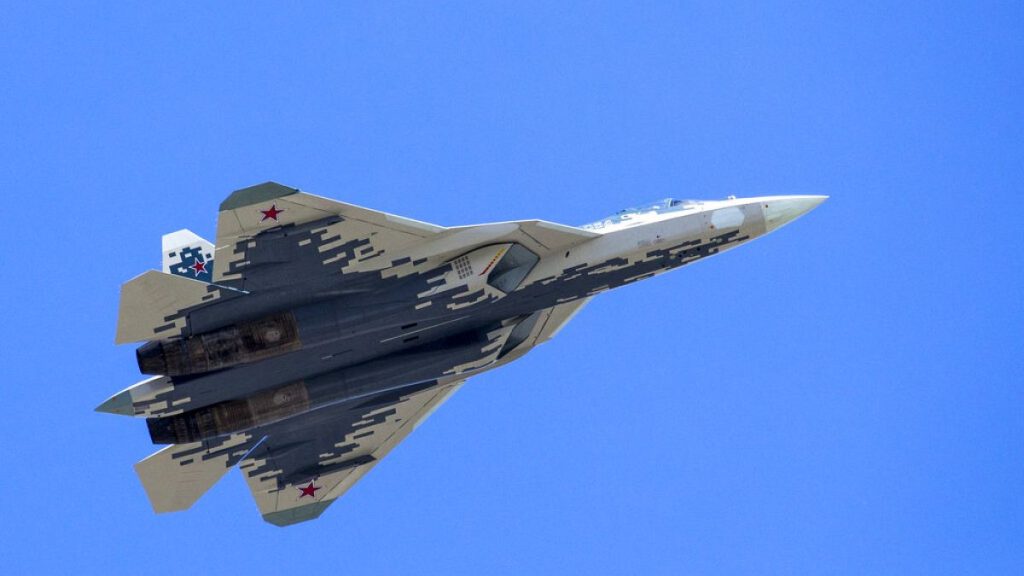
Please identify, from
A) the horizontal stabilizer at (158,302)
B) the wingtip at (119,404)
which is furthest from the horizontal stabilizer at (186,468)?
the horizontal stabilizer at (158,302)

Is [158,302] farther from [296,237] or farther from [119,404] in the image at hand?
[296,237]

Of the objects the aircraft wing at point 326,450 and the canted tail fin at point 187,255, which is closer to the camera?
the canted tail fin at point 187,255

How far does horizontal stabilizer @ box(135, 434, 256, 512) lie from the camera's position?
36219 mm

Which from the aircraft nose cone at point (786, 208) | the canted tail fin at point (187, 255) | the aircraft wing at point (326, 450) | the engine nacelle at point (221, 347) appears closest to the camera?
the engine nacelle at point (221, 347)

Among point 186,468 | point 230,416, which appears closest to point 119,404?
Result: point 230,416

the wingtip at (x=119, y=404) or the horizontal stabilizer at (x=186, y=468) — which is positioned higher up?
the wingtip at (x=119, y=404)

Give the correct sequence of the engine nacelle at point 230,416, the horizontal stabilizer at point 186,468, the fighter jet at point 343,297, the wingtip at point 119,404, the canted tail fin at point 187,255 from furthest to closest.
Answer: the horizontal stabilizer at point 186,468 < the canted tail fin at point 187,255 < the engine nacelle at point 230,416 < the wingtip at point 119,404 < the fighter jet at point 343,297

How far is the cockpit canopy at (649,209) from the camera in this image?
33969 mm

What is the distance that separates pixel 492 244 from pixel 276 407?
652cm

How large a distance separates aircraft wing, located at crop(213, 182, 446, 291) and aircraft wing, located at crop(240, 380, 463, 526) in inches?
237

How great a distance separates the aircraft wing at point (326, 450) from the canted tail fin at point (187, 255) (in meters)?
4.44

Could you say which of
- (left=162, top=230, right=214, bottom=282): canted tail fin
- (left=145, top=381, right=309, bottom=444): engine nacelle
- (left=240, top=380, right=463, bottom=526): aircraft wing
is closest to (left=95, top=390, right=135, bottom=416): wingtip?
(left=145, top=381, right=309, bottom=444): engine nacelle

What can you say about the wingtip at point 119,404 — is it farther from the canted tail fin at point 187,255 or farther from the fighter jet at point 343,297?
the canted tail fin at point 187,255

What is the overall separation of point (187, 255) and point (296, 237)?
5.39 m
